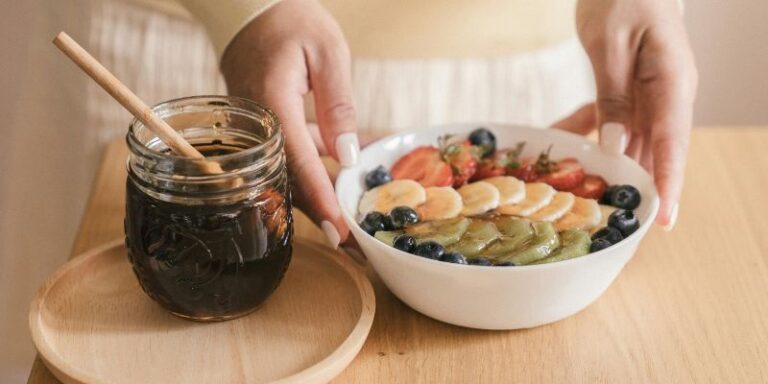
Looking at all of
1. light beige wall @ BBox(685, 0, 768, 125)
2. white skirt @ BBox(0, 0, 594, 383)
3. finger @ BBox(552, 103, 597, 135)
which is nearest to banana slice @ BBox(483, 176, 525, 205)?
finger @ BBox(552, 103, 597, 135)

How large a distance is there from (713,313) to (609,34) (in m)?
0.43

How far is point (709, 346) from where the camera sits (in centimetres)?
98

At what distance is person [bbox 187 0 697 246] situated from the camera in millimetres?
1104

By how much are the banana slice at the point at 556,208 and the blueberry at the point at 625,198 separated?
0.16ft

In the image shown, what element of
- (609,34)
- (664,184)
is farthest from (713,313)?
(609,34)

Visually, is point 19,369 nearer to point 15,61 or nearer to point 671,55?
point 15,61

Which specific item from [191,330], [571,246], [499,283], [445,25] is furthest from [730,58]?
[191,330]

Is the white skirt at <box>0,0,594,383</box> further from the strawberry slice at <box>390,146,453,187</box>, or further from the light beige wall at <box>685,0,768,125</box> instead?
the light beige wall at <box>685,0,768,125</box>

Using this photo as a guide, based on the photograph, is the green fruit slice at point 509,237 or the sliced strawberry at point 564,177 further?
the sliced strawberry at point 564,177

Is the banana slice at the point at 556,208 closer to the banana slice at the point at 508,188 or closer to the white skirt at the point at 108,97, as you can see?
the banana slice at the point at 508,188

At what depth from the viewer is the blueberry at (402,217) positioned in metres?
1.03

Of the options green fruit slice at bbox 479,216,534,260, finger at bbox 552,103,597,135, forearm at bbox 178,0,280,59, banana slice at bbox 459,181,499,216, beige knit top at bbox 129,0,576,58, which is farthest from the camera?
beige knit top at bbox 129,0,576,58

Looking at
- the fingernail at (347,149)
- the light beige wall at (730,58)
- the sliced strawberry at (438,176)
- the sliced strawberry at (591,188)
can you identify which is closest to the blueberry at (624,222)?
the sliced strawberry at (591,188)

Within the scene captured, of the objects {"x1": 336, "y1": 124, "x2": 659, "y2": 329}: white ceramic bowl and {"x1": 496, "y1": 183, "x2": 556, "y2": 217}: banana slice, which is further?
{"x1": 496, "y1": 183, "x2": 556, "y2": 217}: banana slice
